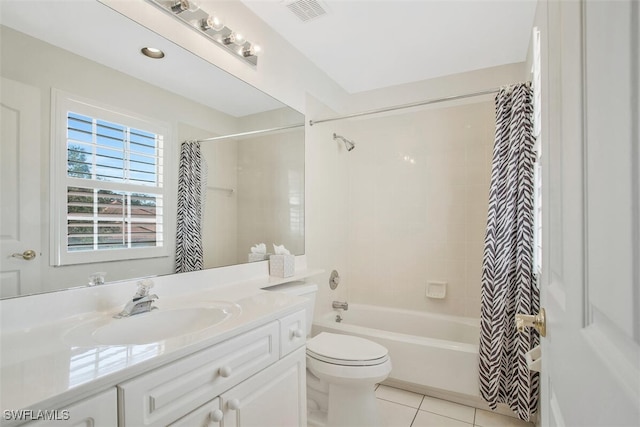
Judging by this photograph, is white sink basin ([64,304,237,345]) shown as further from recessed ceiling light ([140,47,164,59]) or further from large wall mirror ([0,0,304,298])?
recessed ceiling light ([140,47,164,59])

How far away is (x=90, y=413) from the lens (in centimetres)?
72

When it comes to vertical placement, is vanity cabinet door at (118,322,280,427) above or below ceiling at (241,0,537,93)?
below

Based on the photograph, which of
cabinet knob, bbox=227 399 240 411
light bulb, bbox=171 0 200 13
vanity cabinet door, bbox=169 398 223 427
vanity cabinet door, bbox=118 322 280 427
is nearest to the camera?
vanity cabinet door, bbox=118 322 280 427

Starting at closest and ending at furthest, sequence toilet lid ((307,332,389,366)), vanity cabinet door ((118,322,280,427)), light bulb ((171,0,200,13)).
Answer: vanity cabinet door ((118,322,280,427))
light bulb ((171,0,200,13))
toilet lid ((307,332,389,366))

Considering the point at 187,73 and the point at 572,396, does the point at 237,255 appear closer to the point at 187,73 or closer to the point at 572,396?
the point at 187,73

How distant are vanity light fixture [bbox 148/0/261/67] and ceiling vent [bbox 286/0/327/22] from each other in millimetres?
302

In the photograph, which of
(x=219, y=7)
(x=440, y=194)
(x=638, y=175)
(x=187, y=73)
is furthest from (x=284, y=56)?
(x=638, y=175)

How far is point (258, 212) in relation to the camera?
6.82 feet

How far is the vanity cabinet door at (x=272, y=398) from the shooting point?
1100 millimetres

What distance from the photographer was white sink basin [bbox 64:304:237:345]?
1018 mm

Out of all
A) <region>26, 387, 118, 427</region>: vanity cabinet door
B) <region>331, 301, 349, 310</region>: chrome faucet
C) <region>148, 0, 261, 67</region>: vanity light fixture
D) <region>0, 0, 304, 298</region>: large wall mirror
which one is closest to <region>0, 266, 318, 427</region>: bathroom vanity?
<region>26, 387, 118, 427</region>: vanity cabinet door

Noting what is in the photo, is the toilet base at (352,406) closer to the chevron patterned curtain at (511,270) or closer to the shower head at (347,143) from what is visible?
the chevron patterned curtain at (511,270)

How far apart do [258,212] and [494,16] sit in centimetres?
186

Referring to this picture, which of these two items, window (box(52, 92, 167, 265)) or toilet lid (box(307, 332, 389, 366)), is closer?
window (box(52, 92, 167, 265))
